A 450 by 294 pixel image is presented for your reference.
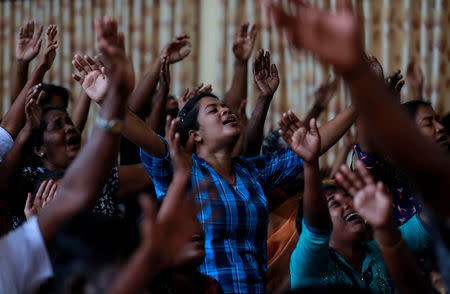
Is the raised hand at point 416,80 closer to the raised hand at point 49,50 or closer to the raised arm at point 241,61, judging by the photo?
the raised arm at point 241,61

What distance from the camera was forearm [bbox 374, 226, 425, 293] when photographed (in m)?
1.18

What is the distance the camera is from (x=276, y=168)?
2.12 metres

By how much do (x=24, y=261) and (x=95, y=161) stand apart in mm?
238

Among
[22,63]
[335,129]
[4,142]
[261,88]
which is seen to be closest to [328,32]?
[335,129]

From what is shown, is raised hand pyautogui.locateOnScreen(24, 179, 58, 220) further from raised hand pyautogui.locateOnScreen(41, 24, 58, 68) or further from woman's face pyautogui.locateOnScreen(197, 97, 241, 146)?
raised hand pyautogui.locateOnScreen(41, 24, 58, 68)

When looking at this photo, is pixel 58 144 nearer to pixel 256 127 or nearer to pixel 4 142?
pixel 4 142

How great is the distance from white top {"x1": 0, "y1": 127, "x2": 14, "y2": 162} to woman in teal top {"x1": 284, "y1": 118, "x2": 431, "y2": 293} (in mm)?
1004

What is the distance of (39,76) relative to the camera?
225 cm

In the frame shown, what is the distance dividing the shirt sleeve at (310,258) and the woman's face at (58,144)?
45.8 inches

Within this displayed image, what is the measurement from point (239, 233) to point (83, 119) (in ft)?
4.32

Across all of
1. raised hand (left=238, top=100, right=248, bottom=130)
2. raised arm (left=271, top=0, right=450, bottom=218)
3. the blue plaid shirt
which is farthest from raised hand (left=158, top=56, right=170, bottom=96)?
raised arm (left=271, top=0, right=450, bottom=218)

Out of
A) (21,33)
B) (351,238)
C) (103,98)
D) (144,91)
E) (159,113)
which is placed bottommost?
(351,238)

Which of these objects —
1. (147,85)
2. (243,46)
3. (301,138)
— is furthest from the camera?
(243,46)

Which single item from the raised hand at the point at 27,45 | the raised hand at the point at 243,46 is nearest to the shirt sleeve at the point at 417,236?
the raised hand at the point at 243,46
